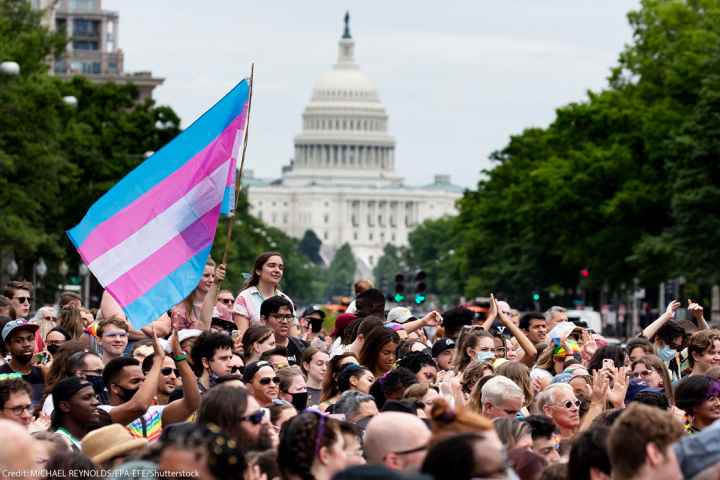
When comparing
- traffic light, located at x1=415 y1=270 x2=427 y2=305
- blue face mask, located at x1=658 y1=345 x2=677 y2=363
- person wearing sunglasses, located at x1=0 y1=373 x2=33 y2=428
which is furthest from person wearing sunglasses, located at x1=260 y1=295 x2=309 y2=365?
traffic light, located at x1=415 y1=270 x2=427 y2=305

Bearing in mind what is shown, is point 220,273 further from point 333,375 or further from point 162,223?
point 333,375

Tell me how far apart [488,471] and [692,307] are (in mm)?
11773

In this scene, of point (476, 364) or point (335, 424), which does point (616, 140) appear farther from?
point (335, 424)

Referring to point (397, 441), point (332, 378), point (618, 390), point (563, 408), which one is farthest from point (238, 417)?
point (332, 378)

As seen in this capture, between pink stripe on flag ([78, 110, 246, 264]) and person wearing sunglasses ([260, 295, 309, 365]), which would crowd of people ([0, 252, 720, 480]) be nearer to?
person wearing sunglasses ([260, 295, 309, 365])

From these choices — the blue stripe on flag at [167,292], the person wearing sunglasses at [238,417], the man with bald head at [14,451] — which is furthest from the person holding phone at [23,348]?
the man with bald head at [14,451]

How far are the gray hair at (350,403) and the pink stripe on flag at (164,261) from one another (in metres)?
3.08

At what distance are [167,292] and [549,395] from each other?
3272mm

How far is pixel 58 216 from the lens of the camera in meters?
70.6

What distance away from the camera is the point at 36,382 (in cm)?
1648

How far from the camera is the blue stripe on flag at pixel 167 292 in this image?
51.7 ft

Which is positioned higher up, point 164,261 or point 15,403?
point 164,261

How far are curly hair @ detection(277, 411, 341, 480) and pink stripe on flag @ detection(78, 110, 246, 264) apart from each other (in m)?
6.00

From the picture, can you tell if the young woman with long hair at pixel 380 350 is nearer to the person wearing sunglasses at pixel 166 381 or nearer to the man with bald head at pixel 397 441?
the person wearing sunglasses at pixel 166 381
